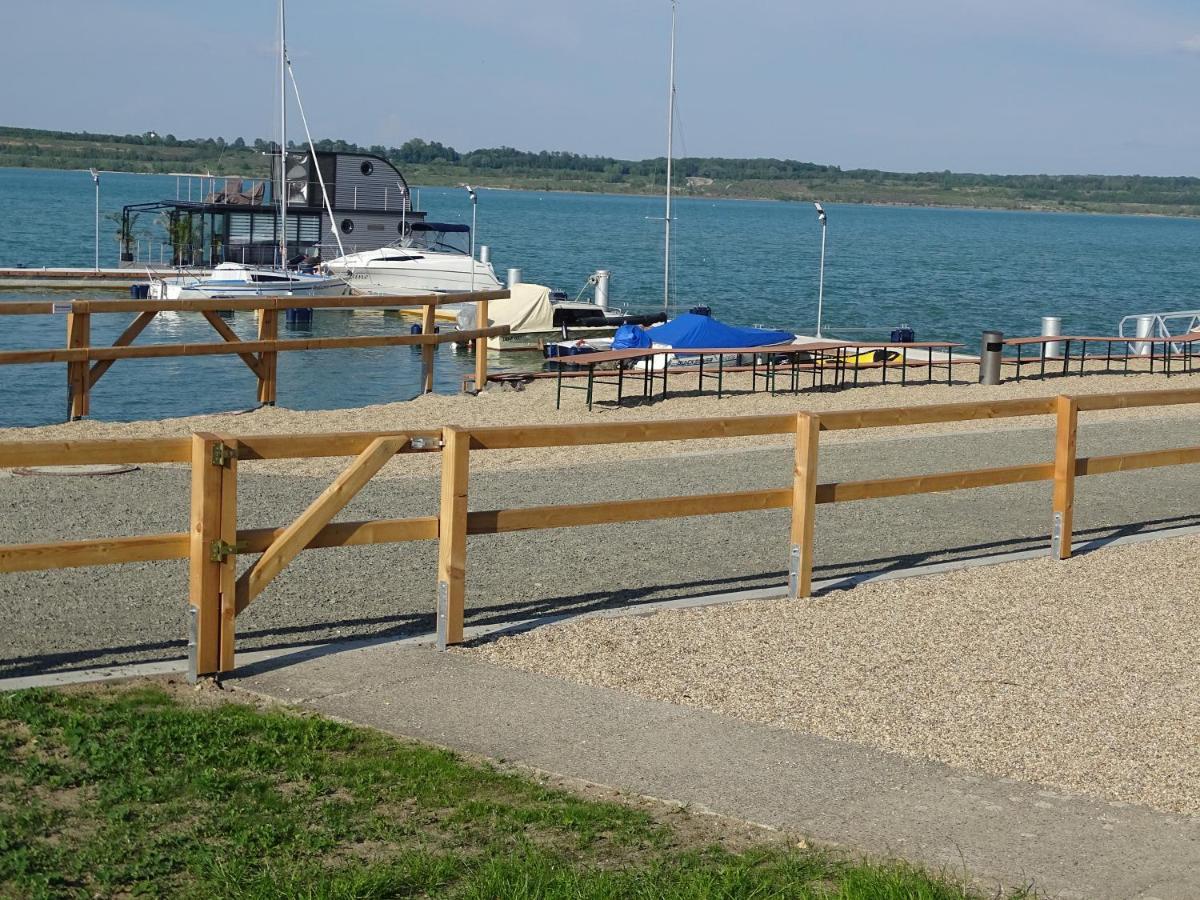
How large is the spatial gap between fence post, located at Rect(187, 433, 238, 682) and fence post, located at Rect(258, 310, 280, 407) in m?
9.28

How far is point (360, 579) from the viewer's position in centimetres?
883

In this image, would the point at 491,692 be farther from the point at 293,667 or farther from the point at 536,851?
the point at 536,851

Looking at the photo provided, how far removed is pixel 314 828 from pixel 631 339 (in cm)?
2046

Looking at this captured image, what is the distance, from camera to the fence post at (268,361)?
16000mm

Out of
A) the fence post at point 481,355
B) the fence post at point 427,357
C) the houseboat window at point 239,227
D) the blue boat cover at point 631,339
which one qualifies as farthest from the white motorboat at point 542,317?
the houseboat window at point 239,227

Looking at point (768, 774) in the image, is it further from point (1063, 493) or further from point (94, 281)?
point (94, 281)

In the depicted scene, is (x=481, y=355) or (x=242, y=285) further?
(x=242, y=285)

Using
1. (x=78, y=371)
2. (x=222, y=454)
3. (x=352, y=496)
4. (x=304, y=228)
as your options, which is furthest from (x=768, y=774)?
(x=304, y=228)

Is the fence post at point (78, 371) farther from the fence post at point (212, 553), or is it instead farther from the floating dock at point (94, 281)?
the floating dock at point (94, 281)

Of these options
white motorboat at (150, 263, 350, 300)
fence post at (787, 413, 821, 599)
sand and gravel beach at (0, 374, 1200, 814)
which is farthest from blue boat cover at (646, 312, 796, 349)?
white motorboat at (150, 263, 350, 300)

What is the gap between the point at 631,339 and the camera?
25.3 m

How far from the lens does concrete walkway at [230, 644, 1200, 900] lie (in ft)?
17.0

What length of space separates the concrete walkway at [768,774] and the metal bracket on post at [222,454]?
0.94 m

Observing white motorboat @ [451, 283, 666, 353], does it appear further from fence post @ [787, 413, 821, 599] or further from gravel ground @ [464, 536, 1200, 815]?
gravel ground @ [464, 536, 1200, 815]
